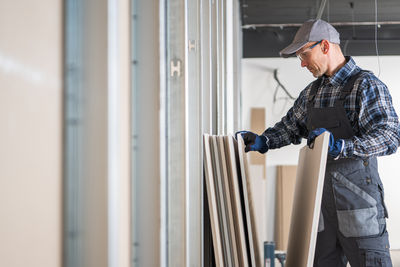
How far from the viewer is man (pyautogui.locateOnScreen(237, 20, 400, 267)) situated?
216 cm

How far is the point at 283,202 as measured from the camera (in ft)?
22.8

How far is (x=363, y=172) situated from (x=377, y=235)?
298 millimetres

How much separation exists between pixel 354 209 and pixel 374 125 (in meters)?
0.41

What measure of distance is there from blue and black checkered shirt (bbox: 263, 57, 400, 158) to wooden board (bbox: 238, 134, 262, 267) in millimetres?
443

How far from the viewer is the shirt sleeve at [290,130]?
270 centimetres

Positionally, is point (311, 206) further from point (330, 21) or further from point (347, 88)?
point (330, 21)

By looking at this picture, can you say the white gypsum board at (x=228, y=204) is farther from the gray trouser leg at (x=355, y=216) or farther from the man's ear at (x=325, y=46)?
the man's ear at (x=325, y=46)
